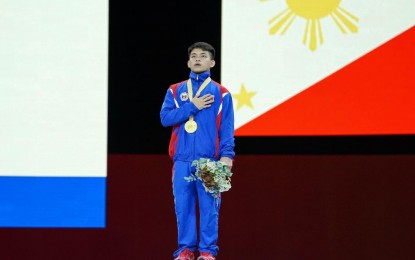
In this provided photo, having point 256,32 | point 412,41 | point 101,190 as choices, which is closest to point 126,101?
point 101,190

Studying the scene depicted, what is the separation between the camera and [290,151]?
4781 millimetres

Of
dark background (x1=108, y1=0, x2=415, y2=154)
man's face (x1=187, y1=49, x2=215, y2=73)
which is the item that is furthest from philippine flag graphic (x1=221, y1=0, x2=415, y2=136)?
man's face (x1=187, y1=49, x2=215, y2=73)

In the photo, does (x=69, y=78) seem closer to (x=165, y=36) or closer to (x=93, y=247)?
(x=165, y=36)

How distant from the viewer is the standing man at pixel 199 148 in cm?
380

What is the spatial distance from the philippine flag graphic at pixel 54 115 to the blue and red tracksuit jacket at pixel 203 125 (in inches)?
43.8

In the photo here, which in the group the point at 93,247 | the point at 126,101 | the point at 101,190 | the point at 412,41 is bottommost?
the point at 93,247

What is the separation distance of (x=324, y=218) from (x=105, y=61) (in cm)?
194

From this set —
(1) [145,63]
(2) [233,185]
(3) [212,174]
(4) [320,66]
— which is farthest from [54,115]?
(4) [320,66]

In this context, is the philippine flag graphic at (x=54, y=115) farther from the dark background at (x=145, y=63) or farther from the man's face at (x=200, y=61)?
the man's face at (x=200, y=61)

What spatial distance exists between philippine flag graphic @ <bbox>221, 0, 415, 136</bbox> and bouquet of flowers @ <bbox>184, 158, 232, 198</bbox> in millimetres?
1096

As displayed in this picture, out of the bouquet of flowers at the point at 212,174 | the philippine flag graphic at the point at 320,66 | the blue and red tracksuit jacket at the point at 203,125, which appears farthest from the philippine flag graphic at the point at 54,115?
the bouquet of flowers at the point at 212,174

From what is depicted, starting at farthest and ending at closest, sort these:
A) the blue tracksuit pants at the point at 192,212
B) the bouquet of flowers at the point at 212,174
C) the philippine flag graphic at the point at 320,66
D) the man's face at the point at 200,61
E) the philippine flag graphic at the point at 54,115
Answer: the philippine flag graphic at the point at 54,115, the philippine flag graphic at the point at 320,66, the man's face at the point at 200,61, the blue tracksuit pants at the point at 192,212, the bouquet of flowers at the point at 212,174

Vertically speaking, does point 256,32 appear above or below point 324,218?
above

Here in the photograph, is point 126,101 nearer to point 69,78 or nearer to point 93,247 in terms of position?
point 69,78
